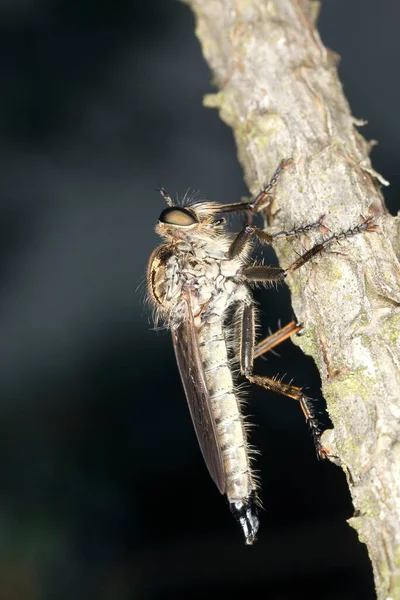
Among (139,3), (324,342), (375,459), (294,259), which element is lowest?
(375,459)

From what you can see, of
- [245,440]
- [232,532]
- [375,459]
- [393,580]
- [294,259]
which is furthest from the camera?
[232,532]

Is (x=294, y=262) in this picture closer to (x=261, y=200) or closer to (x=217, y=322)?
(x=261, y=200)

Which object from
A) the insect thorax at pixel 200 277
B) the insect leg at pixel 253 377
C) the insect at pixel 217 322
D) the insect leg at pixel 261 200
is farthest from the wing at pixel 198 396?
the insect leg at pixel 261 200

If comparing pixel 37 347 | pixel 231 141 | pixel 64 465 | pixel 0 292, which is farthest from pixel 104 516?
pixel 231 141

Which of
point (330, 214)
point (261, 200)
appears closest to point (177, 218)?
point (261, 200)

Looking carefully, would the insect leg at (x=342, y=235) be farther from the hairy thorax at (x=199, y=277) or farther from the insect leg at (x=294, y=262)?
the hairy thorax at (x=199, y=277)

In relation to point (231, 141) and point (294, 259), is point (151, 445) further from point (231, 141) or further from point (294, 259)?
point (231, 141)

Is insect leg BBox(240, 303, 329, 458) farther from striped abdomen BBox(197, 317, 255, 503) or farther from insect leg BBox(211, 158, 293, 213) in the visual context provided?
insect leg BBox(211, 158, 293, 213)

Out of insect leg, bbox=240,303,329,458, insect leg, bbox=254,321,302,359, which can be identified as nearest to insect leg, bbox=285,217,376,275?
insect leg, bbox=254,321,302,359
